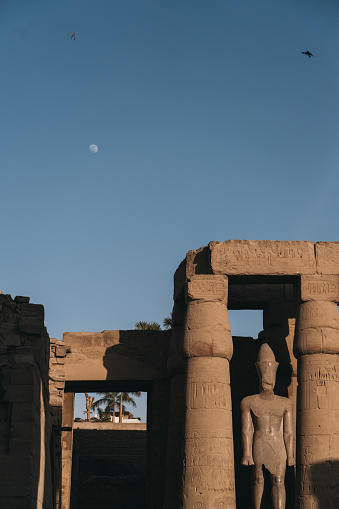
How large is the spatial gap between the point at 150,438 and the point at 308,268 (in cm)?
553

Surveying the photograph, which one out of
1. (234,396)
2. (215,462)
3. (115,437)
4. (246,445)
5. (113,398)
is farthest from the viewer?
(113,398)

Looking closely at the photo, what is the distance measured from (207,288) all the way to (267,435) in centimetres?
272

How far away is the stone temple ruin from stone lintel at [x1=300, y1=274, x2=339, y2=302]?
19mm

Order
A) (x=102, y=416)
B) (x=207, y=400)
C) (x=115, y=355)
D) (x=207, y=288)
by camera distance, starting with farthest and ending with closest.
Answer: (x=102, y=416) < (x=115, y=355) < (x=207, y=288) < (x=207, y=400)

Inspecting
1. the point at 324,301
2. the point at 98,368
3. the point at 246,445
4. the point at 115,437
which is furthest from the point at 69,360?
the point at 115,437

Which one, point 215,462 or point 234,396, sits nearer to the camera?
point 215,462

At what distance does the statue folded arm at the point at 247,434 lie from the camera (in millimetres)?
12375

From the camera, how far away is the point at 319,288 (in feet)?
42.6

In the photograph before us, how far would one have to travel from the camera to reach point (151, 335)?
16109 mm

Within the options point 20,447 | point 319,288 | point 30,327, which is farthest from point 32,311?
point 319,288

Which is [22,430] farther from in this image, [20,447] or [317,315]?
[317,315]

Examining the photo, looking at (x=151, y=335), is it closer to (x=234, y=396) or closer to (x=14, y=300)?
(x=234, y=396)

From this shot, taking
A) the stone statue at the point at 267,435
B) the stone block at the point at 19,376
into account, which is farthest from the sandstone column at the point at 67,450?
the stone block at the point at 19,376

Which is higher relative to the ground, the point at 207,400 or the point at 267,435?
the point at 207,400
